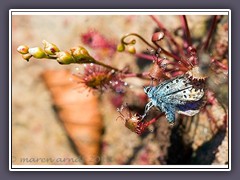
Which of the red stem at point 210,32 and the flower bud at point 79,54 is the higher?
the red stem at point 210,32

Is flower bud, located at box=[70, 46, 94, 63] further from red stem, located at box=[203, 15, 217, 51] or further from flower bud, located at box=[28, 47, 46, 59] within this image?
red stem, located at box=[203, 15, 217, 51]

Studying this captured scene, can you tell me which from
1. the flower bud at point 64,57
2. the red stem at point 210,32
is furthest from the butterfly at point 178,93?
the flower bud at point 64,57

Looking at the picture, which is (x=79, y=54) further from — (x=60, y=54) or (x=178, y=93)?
(x=178, y=93)

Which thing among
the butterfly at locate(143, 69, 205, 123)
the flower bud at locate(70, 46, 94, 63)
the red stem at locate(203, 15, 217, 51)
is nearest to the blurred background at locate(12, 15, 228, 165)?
the red stem at locate(203, 15, 217, 51)

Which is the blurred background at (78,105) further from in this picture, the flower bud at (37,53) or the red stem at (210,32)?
the flower bud at (37,53)

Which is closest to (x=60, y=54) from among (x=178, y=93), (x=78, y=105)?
(x=178, y=93)

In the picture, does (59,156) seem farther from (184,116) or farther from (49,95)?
(184,116)
